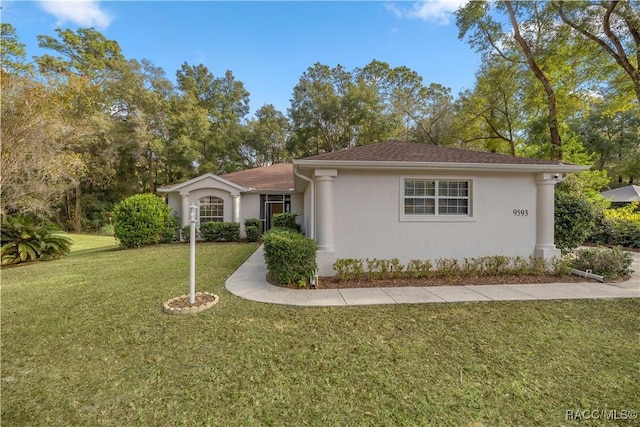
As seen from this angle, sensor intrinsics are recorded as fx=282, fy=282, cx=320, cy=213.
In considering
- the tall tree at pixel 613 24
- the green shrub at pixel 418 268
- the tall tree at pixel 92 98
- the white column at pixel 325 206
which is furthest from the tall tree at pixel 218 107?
the tall tree at pixel 613 24

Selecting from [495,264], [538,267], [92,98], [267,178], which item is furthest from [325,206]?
[92,98]

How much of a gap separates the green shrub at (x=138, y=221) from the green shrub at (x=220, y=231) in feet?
6.38

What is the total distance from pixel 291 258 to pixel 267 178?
39.2 feet

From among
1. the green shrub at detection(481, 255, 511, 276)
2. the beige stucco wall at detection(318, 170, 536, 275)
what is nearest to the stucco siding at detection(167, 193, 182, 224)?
the beige stucco wall at detection(318, 170, 536, 275)

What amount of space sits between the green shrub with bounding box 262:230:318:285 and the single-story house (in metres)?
0.60

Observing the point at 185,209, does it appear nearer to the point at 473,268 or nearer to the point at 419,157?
the point at 419,157

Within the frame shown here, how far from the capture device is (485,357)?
3.43 m

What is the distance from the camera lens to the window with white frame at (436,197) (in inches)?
290

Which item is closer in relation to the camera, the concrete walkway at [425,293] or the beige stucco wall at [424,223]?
the concrete walkway at [425,293]

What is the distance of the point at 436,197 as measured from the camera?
24.3 ft

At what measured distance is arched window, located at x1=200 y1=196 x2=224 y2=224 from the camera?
583 inches

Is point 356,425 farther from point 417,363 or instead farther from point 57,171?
point 57,171

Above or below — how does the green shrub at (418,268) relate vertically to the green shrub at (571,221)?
below

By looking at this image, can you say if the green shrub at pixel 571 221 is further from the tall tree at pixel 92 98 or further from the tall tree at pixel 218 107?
the tall tree at pixel 92 98
